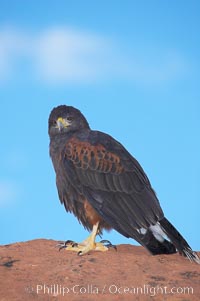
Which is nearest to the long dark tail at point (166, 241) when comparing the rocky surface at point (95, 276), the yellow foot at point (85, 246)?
the rocky surface at point (95, 276)

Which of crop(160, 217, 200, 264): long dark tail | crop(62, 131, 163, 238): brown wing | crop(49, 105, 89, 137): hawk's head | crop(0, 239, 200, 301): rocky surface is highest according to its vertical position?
crop(49, 105, 89, 137): hawk's head

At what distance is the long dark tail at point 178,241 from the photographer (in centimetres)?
755

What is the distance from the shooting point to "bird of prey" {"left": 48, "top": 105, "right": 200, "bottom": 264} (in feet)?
24.7

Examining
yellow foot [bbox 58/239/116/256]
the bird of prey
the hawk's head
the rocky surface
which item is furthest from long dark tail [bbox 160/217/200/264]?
the hawk's head

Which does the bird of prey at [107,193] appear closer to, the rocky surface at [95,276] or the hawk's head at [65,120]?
the hawk's head at [65,120]

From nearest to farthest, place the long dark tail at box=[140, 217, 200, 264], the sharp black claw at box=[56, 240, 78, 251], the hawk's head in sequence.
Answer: the long dark tail at box=[140, 217, 200, 264] < the sharp black claw at box=[56, 240, 78, 251] < the hawk's head

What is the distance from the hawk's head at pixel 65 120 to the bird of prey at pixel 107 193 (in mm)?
136

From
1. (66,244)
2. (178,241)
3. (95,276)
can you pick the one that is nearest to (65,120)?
(66,244)

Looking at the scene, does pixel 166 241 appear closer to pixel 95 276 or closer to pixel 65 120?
pixel 95 276

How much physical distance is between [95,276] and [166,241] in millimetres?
1369

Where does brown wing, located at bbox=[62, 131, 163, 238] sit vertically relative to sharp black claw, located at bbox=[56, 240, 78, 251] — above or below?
above

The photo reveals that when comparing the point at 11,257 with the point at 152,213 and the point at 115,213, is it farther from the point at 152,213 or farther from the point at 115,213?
the point at 152,213

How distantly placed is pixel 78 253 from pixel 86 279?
3.56 feet

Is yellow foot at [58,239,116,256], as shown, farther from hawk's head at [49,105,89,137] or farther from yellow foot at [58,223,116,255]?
hawk's head at [49,105,89,137]
